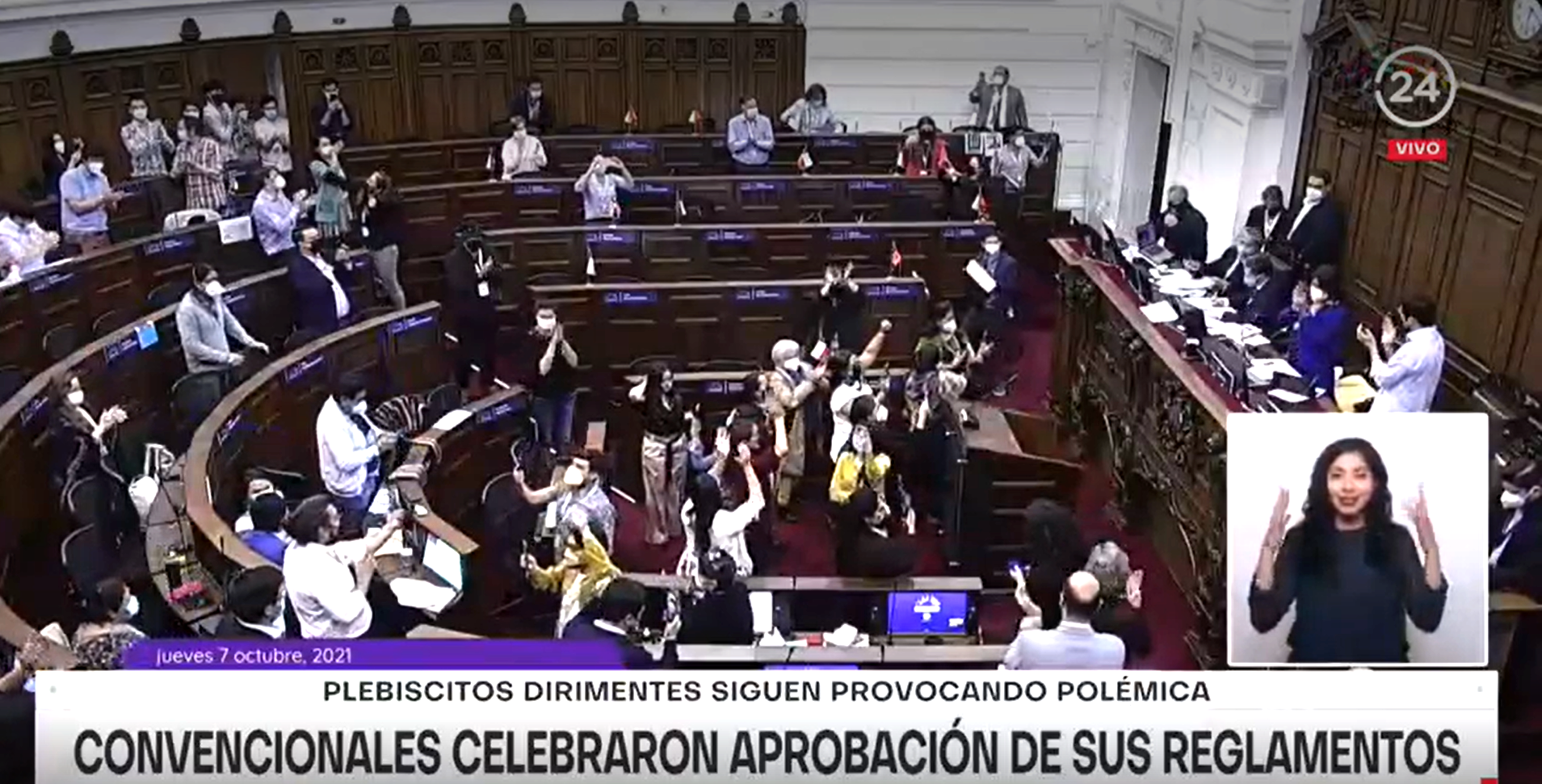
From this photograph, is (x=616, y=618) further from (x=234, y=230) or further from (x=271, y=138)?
(x=271, y=138)

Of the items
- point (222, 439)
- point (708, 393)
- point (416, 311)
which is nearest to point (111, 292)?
point (416, 311)

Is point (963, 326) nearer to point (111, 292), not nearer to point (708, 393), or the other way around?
point (708, 393)

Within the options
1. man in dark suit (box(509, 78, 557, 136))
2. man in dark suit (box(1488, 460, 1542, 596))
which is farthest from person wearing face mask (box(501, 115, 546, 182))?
man in dark suit (box(1488, 460, 1542, 596))

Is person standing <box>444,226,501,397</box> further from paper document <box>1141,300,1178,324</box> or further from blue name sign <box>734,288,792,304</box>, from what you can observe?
Result: paper document <box>1141,300,1178,324</box>

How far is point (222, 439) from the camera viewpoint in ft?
22.7

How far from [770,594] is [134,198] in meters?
8.75

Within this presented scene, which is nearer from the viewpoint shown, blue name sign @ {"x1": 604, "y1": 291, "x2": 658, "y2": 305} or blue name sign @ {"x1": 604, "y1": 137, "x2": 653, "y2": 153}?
blue name sign @ {"x1": 604, "y1": 291, "x2": 658, "y2": 305}

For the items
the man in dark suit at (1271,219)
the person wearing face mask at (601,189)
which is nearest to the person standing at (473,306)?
the person wearing face mask at (601,189)

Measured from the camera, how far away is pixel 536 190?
12094 millimetres

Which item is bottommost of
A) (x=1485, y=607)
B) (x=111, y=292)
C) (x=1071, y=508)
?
(x=1071, y=508)

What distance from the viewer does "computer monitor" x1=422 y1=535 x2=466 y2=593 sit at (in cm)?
588

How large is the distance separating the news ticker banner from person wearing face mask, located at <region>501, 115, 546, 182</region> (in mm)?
10761

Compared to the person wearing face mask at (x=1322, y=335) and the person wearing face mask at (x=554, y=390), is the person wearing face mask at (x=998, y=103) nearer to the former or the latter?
the person wearing face mask at (x=1322, y=335)

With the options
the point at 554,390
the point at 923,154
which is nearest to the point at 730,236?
the point at 923,154
